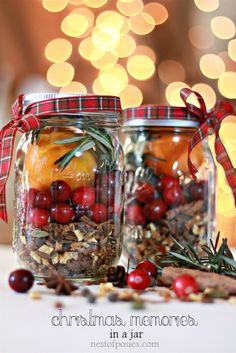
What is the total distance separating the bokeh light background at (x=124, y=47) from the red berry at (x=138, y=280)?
1.43m

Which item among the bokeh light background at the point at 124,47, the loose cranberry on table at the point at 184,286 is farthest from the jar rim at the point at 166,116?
the bokeh light background at the point at 124,47

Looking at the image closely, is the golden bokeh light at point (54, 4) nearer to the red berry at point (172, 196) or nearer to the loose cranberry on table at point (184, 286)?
the red berry at point (172, 196)

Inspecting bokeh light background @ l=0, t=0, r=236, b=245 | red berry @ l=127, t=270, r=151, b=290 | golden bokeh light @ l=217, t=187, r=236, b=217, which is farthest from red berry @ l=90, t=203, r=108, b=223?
golden bokeh light @ l=217, t=187, r=236, b=217

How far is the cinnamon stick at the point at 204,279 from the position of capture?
795mm

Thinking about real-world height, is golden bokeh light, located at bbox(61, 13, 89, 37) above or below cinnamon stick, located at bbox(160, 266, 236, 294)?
above

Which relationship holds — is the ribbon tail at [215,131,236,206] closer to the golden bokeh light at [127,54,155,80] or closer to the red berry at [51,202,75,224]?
the red berry at [51,202,75,224]

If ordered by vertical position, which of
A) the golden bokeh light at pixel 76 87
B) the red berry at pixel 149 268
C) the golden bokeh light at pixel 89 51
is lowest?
the red berry at pixel 149 268

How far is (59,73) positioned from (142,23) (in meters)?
0.36

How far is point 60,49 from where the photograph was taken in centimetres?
221

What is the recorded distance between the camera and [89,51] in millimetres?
2201

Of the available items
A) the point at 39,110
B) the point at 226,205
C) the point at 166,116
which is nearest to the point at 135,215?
the point at 166,116

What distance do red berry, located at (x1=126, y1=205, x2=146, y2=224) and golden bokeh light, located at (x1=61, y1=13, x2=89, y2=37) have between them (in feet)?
4.06

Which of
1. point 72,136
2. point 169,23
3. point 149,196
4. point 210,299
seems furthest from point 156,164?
point 169,23

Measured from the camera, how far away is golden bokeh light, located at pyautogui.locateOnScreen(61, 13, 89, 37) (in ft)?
7.00
